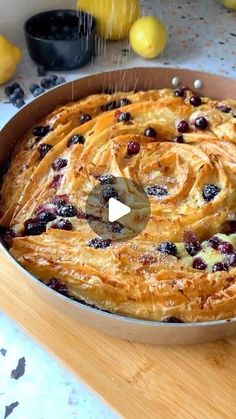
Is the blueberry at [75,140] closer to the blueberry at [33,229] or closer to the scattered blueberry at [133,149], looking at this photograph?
the scattered blueberry at [133,149]

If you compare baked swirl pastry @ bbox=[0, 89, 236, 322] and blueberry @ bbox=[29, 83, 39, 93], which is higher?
baked swirl pastry @ bbox=[0, 89, 236, 322]

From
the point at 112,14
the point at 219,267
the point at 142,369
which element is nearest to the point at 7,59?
the point at 112,14

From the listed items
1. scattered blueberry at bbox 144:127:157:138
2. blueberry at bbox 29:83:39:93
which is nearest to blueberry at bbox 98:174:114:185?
scattered blueberry at bbox 144:127:157:138

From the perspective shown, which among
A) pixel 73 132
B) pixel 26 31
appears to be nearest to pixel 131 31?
pixel 26 31

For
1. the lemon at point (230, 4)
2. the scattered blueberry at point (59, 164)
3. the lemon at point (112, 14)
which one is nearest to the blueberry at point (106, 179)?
the scattered blueberry at point (59, 164)

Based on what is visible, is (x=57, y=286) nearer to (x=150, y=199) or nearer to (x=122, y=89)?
(x=150, y=199)
